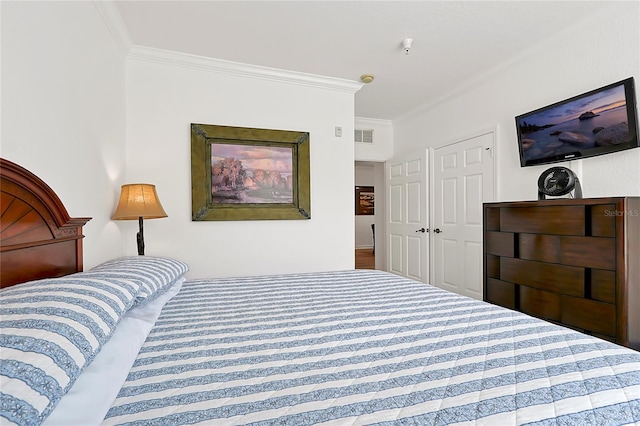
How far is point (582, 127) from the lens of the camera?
7.64 ft

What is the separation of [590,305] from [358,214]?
23.9 ft

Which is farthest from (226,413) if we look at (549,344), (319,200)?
(319,200)

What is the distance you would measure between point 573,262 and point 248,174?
8.75ft

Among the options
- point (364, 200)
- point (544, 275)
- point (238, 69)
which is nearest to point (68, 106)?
point (238, 69)

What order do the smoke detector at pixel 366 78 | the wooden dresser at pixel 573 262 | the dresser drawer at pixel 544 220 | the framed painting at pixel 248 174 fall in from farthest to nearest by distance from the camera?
the smoke detector at pixel 366 78 → the framed painting at pixel 248 174 → the dresser drawer at pixel 544 220 → the wooden dresser at pixel 573 262

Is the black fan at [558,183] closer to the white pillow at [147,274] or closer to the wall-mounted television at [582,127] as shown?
the wall-mounted television at [582,127]

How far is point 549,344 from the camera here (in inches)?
40.0

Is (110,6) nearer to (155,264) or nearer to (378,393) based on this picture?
(155,264)

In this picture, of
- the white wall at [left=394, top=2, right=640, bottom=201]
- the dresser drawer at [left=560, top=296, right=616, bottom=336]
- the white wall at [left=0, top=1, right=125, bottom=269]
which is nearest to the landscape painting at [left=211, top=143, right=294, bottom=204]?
the white wall at [left=0, top=1, right=125, bottom=269]

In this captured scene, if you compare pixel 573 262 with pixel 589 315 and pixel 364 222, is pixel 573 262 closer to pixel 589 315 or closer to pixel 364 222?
pixel 589 315

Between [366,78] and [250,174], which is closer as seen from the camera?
[250,174]

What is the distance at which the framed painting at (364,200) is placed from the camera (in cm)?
918

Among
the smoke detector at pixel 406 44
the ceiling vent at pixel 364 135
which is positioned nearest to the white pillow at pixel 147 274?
the smoke detector at pixel 406 44

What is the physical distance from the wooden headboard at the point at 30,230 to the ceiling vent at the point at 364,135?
12.4 ft
